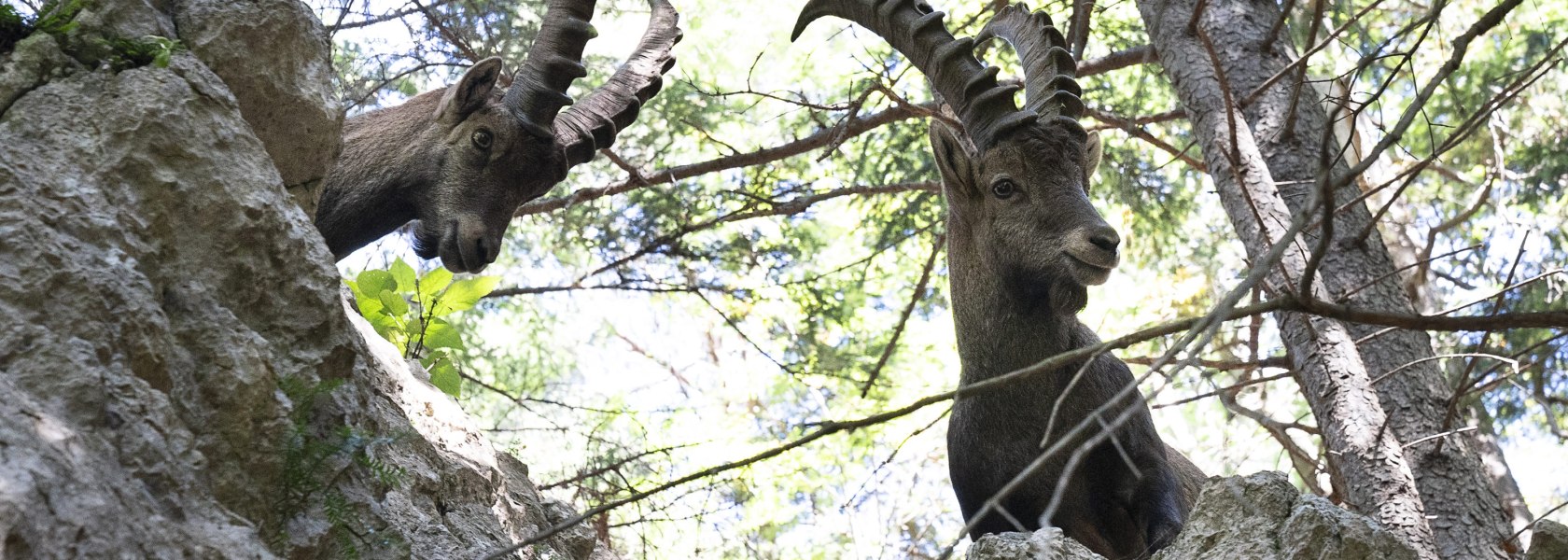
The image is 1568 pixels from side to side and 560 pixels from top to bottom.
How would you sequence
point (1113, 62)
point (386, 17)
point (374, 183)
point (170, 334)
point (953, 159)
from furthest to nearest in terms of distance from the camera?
1. point (386, 17)
2. point (1113, 62)
3. point (374, 183)
4. point (953, 159)
5. point (170, 334)

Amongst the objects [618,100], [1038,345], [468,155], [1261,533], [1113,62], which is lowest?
[1261,533]

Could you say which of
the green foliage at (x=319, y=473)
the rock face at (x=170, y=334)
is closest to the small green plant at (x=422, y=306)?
the rock face at (x=170, y=334)

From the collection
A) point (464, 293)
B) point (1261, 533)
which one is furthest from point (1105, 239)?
point (464, 293)

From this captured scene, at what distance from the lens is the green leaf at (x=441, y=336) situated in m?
5.93

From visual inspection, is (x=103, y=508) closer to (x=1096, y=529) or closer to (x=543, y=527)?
(x=543, y=527)

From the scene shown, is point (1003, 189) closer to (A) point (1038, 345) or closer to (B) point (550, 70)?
(A) point (1038, 345)

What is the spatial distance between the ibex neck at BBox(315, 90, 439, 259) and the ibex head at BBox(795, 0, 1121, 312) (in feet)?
6.70

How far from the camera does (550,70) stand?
22.1ft

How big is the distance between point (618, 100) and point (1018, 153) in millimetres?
2357

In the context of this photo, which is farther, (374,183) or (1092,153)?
(1092,153)

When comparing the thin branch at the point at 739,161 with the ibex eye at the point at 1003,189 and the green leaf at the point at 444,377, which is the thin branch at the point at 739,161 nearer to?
the ibex eye at the point at 1003,189

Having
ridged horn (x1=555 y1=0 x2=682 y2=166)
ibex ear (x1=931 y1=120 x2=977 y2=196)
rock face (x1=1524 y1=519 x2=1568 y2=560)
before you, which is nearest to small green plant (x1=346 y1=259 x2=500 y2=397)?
ridged horn (x1=555 y1=0 x2=682 y2=166)

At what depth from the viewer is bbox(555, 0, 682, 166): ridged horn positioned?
7.06 metres

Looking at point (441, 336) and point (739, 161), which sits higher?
point (739, 161)
